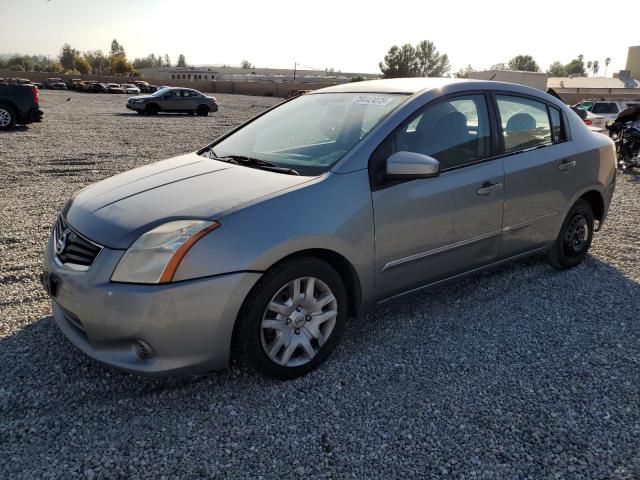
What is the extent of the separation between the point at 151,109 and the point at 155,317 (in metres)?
26.3

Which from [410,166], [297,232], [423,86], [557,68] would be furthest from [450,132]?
[557,68]

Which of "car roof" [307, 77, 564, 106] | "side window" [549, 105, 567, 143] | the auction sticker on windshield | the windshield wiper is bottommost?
the windshield wiper

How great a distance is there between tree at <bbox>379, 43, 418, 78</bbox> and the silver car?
11051 centimetres

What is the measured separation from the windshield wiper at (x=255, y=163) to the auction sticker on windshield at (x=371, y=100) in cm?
84

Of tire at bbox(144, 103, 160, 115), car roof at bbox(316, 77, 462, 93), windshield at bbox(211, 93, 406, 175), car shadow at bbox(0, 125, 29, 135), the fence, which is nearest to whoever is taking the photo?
windshield at bbox(211, 93, 406, 175)

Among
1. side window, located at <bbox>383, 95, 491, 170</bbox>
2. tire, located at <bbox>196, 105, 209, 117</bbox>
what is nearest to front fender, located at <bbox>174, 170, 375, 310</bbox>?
side window, located at <bbox>383, 95, 491, 170</bbox>

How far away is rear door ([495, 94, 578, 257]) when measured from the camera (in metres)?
4.12

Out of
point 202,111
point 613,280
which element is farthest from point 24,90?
point 613,280

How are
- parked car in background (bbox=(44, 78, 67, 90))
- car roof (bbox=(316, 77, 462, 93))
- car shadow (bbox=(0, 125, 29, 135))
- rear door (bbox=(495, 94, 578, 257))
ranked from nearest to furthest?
1. car roof (bbox=(316, 77, 462, 93))
2. rear door (bbox=(495, 94, 578, 257))
3. car shadow (bbox=(0, 125, 29, 135))
4. parked car in background (bbox=(44, 78, 67, 90))

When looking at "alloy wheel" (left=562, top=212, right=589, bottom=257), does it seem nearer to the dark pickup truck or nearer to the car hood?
the car hood

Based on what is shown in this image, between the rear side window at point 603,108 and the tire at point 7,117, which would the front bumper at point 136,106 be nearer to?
the tire at point 7,117

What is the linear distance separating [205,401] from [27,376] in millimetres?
1079

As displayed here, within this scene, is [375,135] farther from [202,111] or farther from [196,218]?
[202,111]

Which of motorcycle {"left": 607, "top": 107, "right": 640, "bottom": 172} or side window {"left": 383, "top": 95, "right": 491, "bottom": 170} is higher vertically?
side window {"left": 383, "top": 95, "right": 491, "bottom": 170}
